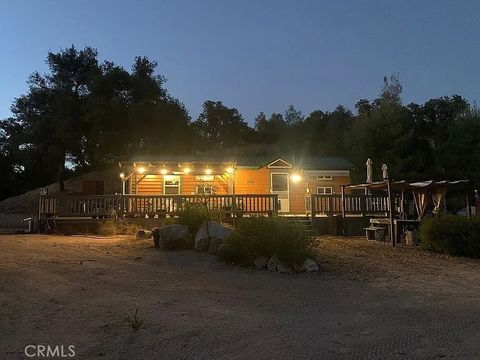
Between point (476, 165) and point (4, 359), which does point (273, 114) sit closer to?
point (476, 165)

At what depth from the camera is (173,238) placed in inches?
405

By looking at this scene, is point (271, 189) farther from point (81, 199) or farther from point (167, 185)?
point (81, 199)

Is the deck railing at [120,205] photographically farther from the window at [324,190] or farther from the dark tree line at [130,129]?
the dark tree line at [130,129]

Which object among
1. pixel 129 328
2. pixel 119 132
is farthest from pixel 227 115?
pixel 129 328

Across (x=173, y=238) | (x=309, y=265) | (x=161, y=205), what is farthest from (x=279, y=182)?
(x=309, y=265)

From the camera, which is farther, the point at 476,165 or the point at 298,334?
the point at 476,165

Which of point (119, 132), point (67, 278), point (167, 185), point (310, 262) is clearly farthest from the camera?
point (119, 132)

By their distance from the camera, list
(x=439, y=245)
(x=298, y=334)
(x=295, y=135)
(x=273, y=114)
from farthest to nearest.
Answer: (x=273, y=114) → (x=295, y=135) → (x=439, y=245) → (x=298, y=334)

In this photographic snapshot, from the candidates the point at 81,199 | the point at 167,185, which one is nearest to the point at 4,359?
the point at 81,199

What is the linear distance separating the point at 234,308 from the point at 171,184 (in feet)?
57.2

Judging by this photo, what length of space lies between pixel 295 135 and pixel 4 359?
71.2 m

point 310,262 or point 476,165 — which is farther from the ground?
point 476,165

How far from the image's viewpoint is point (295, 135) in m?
73.9

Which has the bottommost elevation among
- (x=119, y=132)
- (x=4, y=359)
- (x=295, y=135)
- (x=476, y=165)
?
(x=4, y=359)
